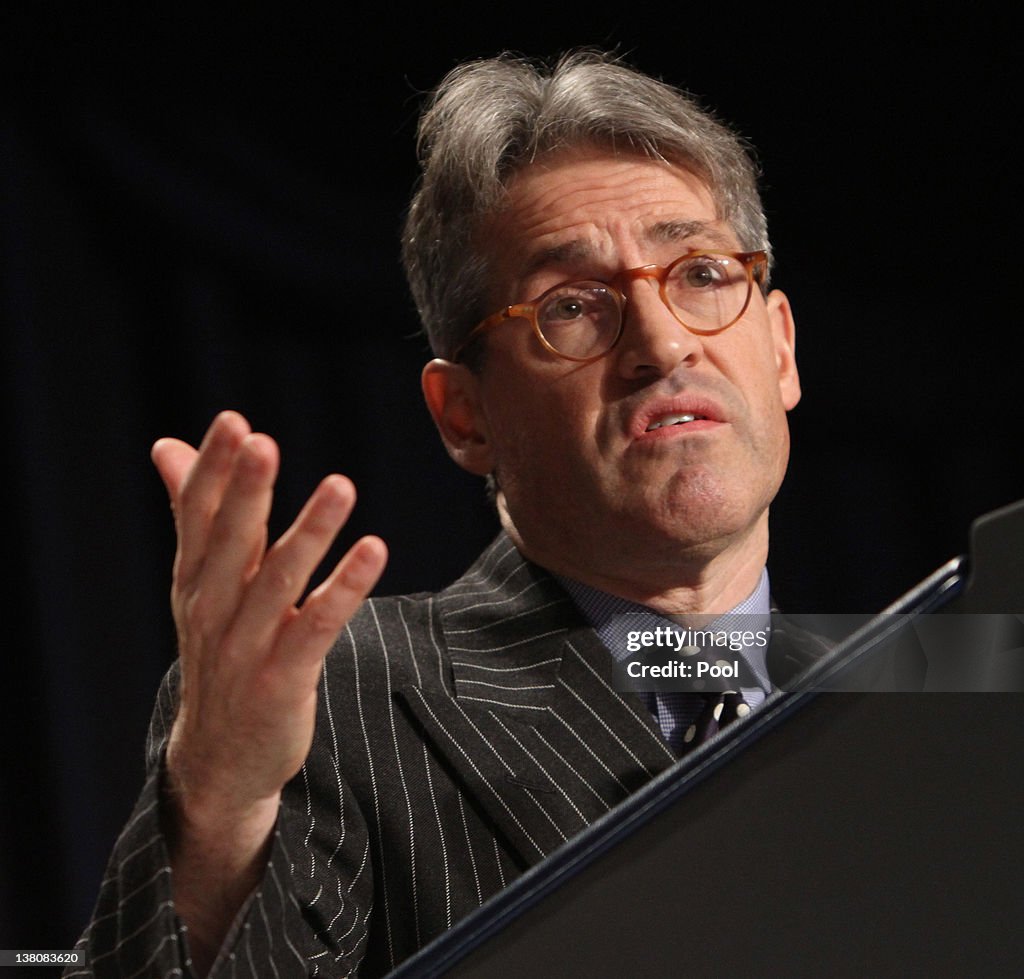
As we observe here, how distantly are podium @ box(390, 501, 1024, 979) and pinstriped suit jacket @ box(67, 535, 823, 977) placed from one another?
575mm

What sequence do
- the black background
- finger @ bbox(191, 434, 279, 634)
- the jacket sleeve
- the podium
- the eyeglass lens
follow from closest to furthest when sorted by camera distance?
the podium
finger @ bbox(191, 434, 279, 634)
the jacket sleeve
the eyeglass lens
the black background

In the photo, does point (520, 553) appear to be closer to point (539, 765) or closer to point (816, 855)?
point (539, 765)

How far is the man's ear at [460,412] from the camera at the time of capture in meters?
1.24

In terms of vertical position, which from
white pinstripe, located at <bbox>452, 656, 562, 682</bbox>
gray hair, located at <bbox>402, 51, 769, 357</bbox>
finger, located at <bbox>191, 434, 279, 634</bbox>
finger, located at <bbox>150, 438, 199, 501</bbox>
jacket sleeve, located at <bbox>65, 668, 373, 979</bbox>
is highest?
gray hair, located at <bbox>402, 51, 769, 357</bbox>

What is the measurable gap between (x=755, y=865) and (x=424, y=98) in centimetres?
150

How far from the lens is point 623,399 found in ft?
3.60

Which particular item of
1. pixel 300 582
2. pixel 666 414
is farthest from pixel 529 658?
pixel 300 582

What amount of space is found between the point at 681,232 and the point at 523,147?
176 millimetres

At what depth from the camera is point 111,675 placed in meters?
1.50

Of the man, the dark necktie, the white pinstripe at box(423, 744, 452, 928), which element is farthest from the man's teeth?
the white pinstripe at box(423, 744, 452, 928)

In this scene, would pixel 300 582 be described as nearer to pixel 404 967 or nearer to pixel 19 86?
pixel 404 967

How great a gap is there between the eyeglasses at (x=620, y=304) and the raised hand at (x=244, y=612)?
58 cm

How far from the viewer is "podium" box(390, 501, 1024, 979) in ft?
0.98

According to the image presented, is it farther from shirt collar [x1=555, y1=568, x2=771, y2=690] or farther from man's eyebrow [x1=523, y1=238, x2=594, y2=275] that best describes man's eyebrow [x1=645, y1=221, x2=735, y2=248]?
shirt collar [x1=555, y1=568, x2=771, y2=690]
